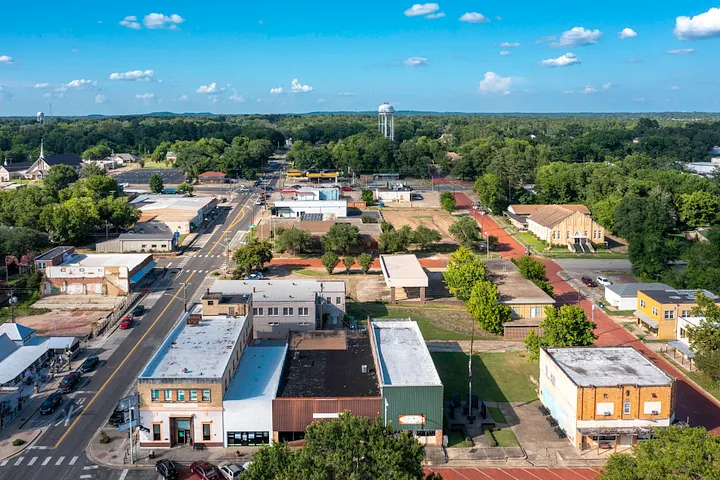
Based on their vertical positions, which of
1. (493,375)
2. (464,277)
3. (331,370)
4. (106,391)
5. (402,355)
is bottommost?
(493,375)

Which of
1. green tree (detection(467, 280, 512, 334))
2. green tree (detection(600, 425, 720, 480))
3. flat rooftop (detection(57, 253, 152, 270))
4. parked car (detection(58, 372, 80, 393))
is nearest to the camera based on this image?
green tree (detection(600, 425, 720, 480))

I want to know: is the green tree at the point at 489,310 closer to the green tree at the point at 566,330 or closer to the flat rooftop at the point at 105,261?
the green tree at the point at 566,330

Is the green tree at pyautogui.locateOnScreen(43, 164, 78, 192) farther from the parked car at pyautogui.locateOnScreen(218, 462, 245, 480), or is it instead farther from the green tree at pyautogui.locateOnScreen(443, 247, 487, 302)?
the parked car at pyautogui.locateOnScreen(218, 462, 245, 480)

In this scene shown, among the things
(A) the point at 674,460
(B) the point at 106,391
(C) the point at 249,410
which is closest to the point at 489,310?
(C) the point at 249,410

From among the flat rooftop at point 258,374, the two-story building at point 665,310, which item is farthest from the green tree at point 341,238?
the two-story building at point 665,310

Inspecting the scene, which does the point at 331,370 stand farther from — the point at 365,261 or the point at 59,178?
the point at 59,178

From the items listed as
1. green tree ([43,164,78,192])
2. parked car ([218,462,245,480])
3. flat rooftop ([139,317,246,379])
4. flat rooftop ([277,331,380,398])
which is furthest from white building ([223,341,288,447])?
green tree ([43,164,78,192])
